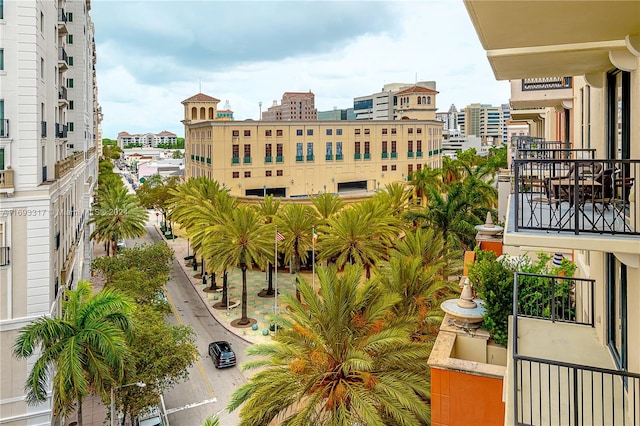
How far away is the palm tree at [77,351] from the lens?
1332 centimetres

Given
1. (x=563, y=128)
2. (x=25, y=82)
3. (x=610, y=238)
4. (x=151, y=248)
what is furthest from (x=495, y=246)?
(x=151, y=248)

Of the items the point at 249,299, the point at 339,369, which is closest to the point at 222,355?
the point at 249,299

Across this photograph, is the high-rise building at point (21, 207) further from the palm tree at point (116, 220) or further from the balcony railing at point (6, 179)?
the palm tree at point (116, 220)

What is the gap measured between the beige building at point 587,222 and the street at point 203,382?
14.5 metres

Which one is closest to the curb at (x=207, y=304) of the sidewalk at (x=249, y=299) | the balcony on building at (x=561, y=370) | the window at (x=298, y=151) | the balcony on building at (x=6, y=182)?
the sidewalk at (x=249, y=299)

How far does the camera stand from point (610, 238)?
217 inches

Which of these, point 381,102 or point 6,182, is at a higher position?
point 381,102

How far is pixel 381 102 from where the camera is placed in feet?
501

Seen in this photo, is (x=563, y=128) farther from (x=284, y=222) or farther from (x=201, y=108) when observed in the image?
(x=201, y=108)

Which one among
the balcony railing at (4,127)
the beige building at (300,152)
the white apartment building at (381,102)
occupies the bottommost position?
the balcony railing at (4,127)

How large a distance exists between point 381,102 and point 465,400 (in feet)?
493

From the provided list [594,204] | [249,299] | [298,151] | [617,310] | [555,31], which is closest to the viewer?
[555,31]

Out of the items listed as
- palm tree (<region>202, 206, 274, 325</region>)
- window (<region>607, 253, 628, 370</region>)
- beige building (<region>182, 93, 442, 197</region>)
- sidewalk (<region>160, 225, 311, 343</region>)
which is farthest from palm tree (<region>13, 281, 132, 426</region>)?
beige building (<region>182, 93, 442, 197</region>)

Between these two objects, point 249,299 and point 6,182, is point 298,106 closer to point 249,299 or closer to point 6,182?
point 249,299
